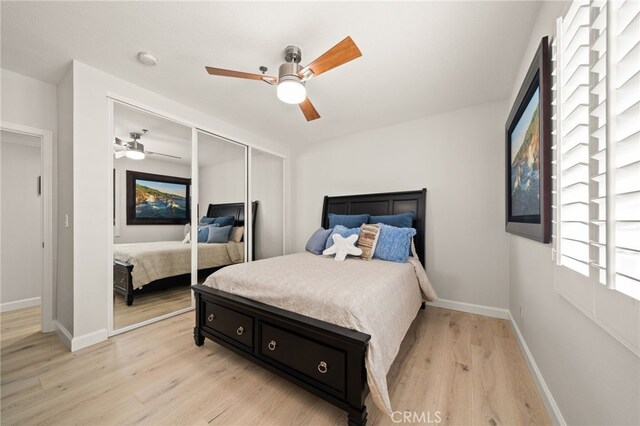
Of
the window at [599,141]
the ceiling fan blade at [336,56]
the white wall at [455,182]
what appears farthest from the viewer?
the white wall at [455,182]

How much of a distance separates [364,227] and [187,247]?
2.19 metres

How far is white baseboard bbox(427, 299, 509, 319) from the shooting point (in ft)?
8.83

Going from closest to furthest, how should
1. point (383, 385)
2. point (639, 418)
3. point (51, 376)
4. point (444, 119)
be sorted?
point (639, 418)
point (383, 385)
point (51, 376)
point (444, 119)

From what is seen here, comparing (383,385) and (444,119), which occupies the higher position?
(444,119)

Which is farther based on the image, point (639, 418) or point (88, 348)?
point (88, 348)

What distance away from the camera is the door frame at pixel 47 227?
2.40m

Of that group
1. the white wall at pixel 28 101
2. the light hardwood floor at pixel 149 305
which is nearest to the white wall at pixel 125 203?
the light hardwood floor at pixel 149 305

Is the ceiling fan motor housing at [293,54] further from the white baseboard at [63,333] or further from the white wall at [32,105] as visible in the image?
the white baseboard at [63,333]

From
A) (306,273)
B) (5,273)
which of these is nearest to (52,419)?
(306,273)

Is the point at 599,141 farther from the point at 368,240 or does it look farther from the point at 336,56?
the point at 368,240

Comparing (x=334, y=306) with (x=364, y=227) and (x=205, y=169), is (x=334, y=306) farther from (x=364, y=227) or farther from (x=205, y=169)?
(x=205, y=169)

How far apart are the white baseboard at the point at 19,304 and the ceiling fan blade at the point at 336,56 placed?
4440mm

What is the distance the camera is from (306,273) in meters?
2.00

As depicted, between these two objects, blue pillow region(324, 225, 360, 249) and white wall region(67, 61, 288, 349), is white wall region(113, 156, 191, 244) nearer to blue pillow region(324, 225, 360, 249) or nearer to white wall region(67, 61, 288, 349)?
white wall region(67, 61, 288, 349)
